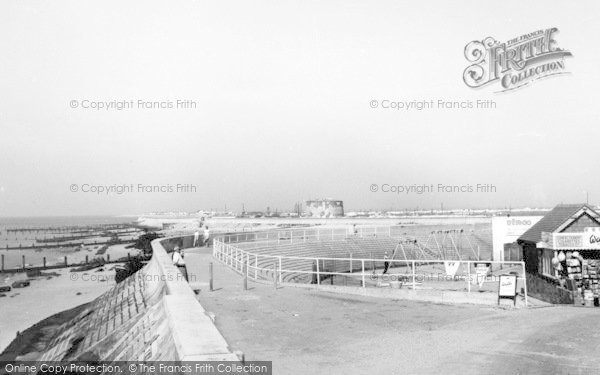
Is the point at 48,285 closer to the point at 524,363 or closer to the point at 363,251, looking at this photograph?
the point at 363,251

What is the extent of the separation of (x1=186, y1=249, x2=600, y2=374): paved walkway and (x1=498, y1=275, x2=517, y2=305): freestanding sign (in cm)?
49

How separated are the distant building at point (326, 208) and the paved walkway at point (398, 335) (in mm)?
82068

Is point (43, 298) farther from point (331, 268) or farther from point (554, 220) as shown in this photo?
point (554, 220)

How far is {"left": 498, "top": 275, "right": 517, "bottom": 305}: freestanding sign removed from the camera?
11617 mm

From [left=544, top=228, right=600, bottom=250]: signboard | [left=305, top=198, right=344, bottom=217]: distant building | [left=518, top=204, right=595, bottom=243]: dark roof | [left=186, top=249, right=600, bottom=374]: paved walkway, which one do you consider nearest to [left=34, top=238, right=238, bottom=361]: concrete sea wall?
[left=186, top=249, right=600, bottom=374]: paved walkway

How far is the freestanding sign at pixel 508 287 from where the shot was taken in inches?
457

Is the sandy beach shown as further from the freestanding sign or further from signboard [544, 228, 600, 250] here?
signboard [544, 228, 600, 250]

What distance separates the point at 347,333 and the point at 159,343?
3.28m

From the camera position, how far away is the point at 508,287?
11680mm

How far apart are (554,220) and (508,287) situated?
26.6 ft

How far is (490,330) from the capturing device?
8.86 meters

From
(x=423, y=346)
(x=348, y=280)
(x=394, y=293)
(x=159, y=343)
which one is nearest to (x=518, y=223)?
(x=348, y=280)

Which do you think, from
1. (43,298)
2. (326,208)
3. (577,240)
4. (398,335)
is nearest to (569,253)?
(577,240)

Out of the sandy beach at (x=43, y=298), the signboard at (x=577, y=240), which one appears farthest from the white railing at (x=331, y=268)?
the sandy beach at (x=43, y=298)
